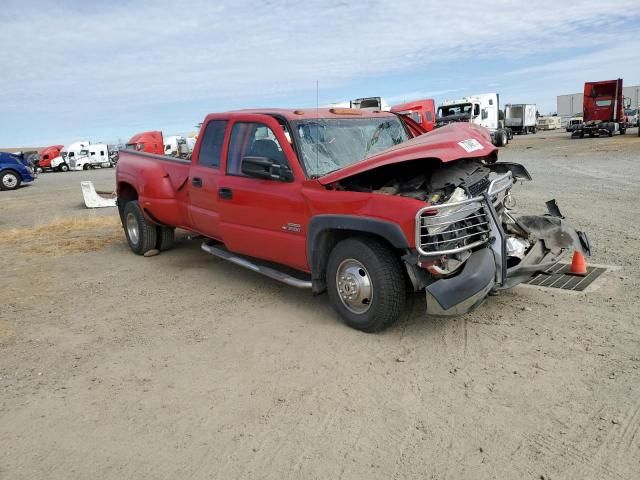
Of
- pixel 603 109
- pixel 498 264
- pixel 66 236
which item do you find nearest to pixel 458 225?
pixel 498 264

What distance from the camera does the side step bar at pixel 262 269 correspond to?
463 centimetres

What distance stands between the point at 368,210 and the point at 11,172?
2381 centimetres

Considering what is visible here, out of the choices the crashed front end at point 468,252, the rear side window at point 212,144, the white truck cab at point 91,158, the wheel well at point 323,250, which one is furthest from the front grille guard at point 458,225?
the white truck cab at point 91,158

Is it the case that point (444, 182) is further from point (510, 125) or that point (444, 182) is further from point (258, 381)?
point (510, 125)

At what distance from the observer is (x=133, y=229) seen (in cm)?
768

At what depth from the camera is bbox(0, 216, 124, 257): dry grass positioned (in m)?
8.54

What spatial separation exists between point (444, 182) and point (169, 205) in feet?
12.2

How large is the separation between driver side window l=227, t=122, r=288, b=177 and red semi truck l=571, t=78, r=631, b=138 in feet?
111

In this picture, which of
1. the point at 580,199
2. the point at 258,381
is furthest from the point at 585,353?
the point at 580,199

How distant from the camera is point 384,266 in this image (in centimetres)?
395

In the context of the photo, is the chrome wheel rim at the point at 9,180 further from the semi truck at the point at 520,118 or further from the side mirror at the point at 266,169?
the semi truck at the point at 520,118

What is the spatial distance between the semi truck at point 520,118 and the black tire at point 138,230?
167ft

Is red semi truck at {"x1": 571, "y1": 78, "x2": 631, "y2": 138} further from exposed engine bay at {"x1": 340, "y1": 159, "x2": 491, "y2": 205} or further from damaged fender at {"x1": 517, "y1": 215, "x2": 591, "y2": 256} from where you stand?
exposed engine bay at {"x1": 340, "y1": 159, "x2": 491, "y2": 205}

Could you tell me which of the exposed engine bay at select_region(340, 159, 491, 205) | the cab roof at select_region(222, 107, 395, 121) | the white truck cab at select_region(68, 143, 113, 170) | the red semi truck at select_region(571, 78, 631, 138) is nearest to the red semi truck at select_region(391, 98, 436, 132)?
the cab roof at select_region(222, 107, 395, 121)
